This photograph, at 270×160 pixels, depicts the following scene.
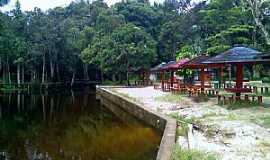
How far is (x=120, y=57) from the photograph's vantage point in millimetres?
44688

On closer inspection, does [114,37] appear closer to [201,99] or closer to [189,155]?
[201,99]

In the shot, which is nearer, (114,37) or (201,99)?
(201,99)

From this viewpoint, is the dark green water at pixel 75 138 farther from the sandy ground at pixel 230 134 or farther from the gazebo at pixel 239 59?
the gazebo at pixel 239 59

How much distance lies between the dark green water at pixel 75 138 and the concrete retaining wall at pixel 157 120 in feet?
1.23

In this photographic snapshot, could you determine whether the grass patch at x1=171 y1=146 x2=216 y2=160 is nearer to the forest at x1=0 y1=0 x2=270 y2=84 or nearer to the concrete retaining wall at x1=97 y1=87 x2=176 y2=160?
the concrete retaining wall at x1=97 y1=87 x2=176 y2=160

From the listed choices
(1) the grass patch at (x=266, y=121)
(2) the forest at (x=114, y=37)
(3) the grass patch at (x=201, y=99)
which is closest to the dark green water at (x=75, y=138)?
(1) the grass patch at (x=266, y=121)

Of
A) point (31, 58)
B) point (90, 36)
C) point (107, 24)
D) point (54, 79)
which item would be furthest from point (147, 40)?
point (54, 79)

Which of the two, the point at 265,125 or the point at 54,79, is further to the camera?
the point at 54,79

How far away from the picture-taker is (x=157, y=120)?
15617 millimetres

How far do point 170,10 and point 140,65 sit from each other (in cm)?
2677

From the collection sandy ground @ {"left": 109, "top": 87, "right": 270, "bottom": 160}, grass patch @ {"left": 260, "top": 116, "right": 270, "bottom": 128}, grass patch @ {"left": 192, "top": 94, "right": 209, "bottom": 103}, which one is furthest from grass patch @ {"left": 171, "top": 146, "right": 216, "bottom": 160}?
grass patch @ {"left": 192, "top": 94, "right": 209, "bottom": 103}

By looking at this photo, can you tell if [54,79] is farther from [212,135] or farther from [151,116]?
[212,135]

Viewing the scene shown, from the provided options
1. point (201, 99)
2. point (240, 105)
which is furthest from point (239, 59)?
point (201, 99)

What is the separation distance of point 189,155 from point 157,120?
7099mm
